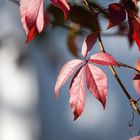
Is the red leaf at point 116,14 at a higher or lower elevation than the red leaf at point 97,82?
higher

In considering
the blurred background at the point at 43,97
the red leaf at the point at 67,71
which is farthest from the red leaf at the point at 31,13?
the blurred background at the point at 43,97

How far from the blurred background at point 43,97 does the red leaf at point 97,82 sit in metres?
1.21

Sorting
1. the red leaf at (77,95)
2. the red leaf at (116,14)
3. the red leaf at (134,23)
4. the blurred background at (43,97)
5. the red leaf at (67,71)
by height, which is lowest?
the blurred background at (43,97)

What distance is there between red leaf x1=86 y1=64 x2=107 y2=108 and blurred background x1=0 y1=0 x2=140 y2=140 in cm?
121

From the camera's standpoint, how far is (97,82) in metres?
0.85

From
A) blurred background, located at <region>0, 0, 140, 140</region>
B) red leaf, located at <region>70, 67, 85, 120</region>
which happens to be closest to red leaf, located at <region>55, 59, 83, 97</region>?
red leaf, located at <region>70, 67, 85, 120</region>

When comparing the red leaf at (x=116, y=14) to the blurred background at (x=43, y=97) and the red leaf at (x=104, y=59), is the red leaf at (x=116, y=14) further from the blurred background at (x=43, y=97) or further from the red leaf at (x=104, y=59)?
the blurred background at (x=43, y=97)

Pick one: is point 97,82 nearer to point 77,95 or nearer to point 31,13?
point 77,95

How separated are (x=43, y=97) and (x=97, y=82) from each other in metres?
1.30

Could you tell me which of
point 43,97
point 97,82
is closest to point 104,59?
point 97,82

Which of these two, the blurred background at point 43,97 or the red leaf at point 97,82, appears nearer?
the red leaf at point 97,82

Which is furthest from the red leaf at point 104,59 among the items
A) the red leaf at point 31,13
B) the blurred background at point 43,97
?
the blurred background at point 43,97

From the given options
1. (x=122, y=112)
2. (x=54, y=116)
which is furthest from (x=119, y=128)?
(x=54, y=116)

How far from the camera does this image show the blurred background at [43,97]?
2.08m
